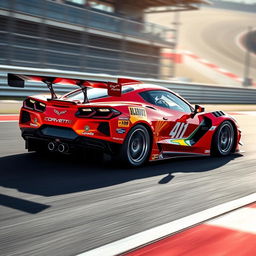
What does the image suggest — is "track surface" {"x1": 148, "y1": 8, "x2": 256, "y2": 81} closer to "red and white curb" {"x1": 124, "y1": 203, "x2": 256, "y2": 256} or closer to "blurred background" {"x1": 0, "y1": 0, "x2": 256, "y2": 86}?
"blurred background" {"x1": 0, "y1": 0, "x2": 256, "y2": 86}

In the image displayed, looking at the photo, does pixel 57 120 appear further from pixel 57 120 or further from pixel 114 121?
pixel 114 121

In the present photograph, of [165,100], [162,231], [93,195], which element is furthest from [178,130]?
[162,231]

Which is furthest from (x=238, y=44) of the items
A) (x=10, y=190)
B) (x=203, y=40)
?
(x=10, y=190)

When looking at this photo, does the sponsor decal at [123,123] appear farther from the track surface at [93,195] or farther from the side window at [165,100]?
the side window at [165,100]

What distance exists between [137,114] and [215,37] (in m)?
48.0

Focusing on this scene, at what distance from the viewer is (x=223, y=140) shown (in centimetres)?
766

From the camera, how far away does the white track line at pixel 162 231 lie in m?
3.21

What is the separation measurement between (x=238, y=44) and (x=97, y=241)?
50.2 meters

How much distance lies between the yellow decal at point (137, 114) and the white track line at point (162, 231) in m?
1.66

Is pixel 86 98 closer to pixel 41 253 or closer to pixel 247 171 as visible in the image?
pixel 247 171

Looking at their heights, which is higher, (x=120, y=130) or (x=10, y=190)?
(x=120, y=130)

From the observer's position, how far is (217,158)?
742 cm

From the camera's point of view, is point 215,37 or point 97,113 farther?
point 215,37

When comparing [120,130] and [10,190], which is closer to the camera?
[10,190]
